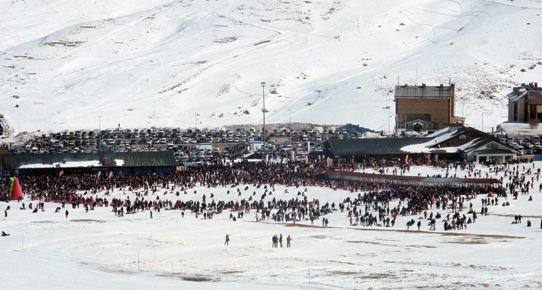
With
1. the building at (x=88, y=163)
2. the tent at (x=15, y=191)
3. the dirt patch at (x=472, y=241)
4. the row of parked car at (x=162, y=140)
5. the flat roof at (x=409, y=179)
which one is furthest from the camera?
the row of parked car at (x=162, y=140)

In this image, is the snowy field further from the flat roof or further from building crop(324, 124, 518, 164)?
building crop(324, 124, 518, 164)

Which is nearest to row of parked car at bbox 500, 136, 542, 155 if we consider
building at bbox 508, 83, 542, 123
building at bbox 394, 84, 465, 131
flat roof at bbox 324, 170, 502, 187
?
building at bbox 508, 83, 542, 123

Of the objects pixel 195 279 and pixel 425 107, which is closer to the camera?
pixel 195 279

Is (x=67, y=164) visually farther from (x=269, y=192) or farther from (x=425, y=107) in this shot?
(x=425, y=107)

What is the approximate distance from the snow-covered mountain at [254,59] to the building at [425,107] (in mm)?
7111

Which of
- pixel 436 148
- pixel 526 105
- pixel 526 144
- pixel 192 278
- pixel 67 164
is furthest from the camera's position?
pixel 526 105

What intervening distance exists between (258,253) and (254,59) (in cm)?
9630

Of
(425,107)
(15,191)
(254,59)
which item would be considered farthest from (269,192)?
(254,59)

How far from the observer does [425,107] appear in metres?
99.1

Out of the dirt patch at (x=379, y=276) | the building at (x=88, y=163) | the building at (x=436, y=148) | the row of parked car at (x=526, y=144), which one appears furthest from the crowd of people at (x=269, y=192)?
the dirt patch at (x=379, y=276)

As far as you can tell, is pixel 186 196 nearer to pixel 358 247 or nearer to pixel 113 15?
pixel 358 247

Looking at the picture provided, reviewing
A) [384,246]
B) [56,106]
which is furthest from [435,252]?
[56,106]

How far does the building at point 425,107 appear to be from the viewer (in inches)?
3858

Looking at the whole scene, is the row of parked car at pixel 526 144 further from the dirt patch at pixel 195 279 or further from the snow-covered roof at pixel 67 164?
the dirt patch at pixel 195 279
